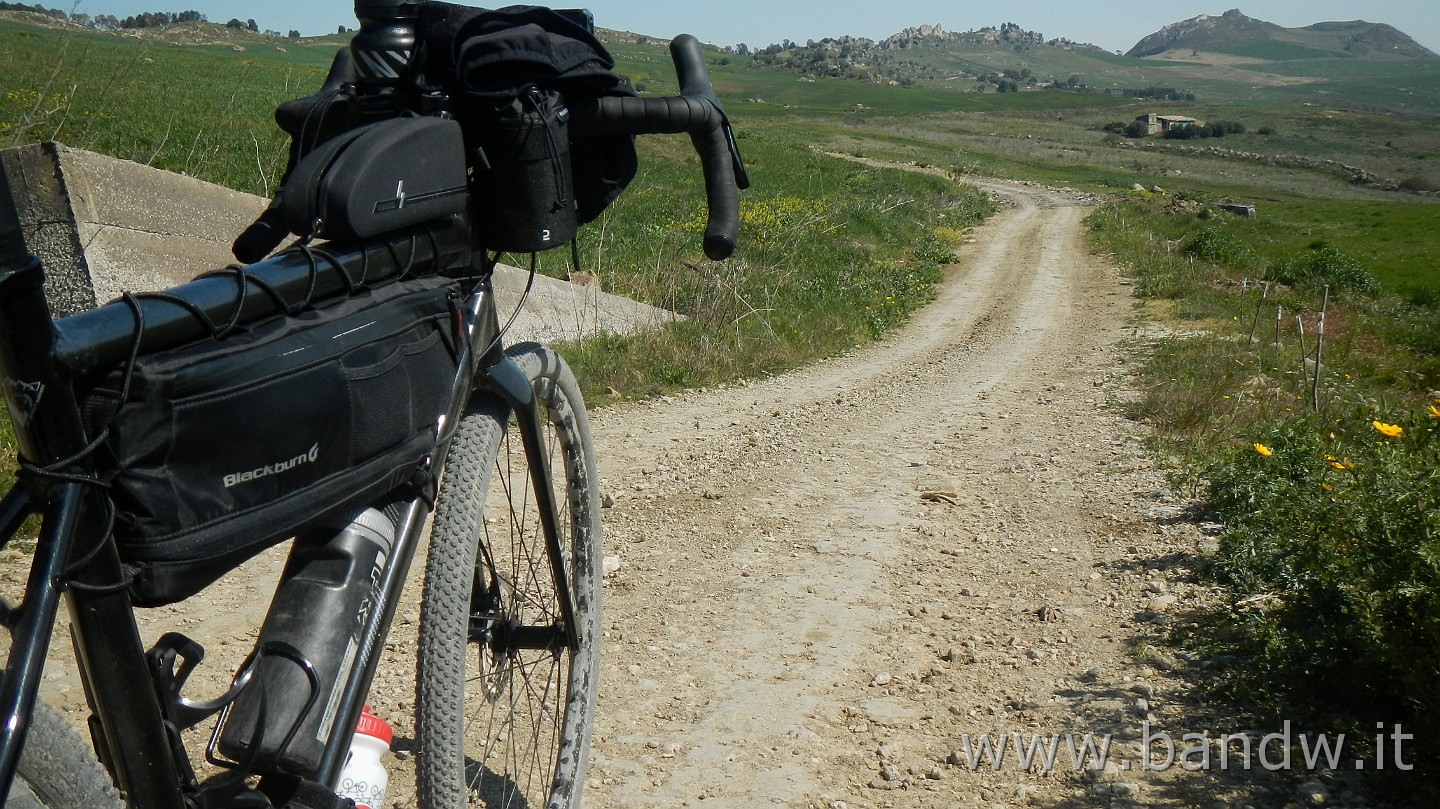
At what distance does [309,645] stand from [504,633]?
921 millimetres

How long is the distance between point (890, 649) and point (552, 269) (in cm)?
880

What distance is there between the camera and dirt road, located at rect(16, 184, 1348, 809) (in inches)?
111

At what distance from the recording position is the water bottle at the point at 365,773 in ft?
6.61

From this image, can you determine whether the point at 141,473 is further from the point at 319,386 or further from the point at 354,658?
the point at 354,658

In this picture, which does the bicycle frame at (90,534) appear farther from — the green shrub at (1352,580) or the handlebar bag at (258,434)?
the green shrub at (1352,580)

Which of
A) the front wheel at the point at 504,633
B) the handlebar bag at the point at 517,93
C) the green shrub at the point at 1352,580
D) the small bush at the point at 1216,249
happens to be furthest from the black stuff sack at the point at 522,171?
the small bush at the point at 1216,249

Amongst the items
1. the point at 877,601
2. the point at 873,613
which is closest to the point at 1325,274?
the point at 877,601

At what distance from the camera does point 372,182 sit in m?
1.57

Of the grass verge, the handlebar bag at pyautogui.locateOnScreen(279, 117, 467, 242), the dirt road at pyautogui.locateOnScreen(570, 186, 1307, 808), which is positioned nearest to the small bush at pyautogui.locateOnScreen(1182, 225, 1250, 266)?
the grass verge

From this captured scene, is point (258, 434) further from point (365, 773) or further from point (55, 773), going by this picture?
point (365, 773)

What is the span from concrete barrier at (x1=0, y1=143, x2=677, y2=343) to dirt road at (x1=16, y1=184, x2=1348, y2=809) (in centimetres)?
323

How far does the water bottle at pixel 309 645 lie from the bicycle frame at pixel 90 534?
0.03 metres

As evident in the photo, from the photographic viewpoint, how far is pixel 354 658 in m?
1.53

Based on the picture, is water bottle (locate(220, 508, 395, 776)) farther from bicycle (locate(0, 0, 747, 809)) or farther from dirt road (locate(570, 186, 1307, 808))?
dirt road (locate(570, 186, 1307, 808))
